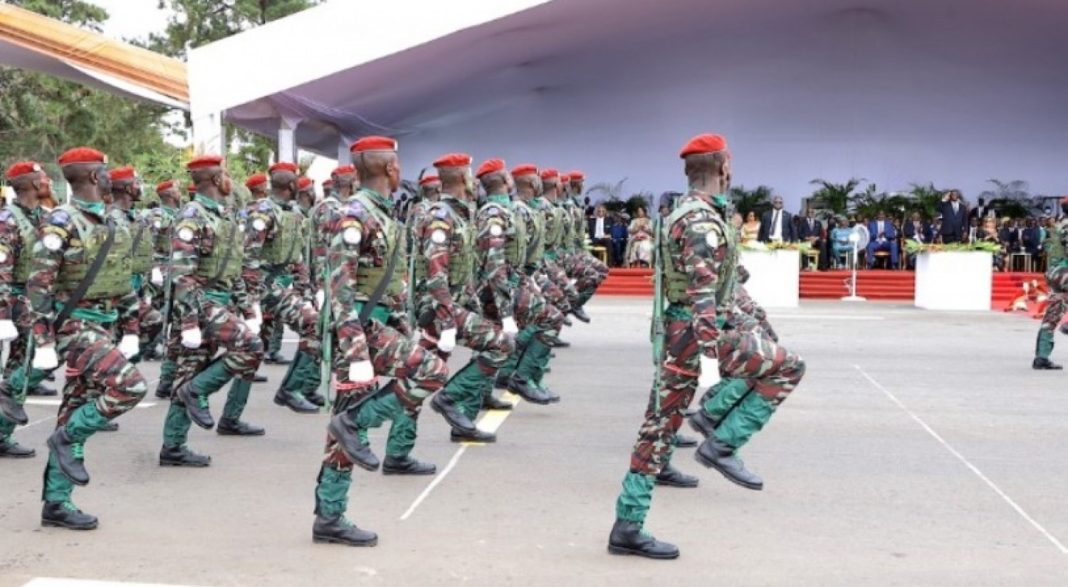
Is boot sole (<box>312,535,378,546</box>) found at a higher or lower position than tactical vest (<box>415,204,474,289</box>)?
lower

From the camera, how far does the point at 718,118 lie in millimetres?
30953

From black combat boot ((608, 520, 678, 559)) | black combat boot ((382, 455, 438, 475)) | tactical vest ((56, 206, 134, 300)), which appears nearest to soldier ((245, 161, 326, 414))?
black combat boot ((382, 455, 438, 475))

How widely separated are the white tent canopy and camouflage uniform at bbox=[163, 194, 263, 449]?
1798 centimetres

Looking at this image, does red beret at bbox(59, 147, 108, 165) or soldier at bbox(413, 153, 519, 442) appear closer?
red beret at bbox(59, 147, 108, 165)

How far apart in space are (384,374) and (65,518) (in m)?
1.85

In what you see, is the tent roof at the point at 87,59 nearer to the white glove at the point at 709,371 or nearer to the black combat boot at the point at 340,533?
the black combat boot at the point at 340,533

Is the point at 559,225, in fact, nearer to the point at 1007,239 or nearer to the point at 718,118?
the point at 1007,239

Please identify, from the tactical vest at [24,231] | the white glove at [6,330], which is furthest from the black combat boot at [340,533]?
the tactical vest at [24,231]

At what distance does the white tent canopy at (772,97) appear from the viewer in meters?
28.0

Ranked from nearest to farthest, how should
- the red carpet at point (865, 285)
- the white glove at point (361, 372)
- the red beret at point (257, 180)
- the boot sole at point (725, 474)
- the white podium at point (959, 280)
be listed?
1. the white glove at point (361, 372)
2. the boot sole at point (725, 474)
3. the red beret at point (257, 180)
4. the white podium at point (959, 280)
5. the red carpet at point (865, 285)

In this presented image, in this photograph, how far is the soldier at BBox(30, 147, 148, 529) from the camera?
6.21m

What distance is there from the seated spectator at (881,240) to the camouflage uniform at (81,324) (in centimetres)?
2229

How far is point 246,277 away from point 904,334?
1055 cm

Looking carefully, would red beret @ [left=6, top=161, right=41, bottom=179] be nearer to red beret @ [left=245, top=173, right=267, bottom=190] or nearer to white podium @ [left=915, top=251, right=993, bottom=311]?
red beret @ [left=245, top=173, right=267, bottom=190]
